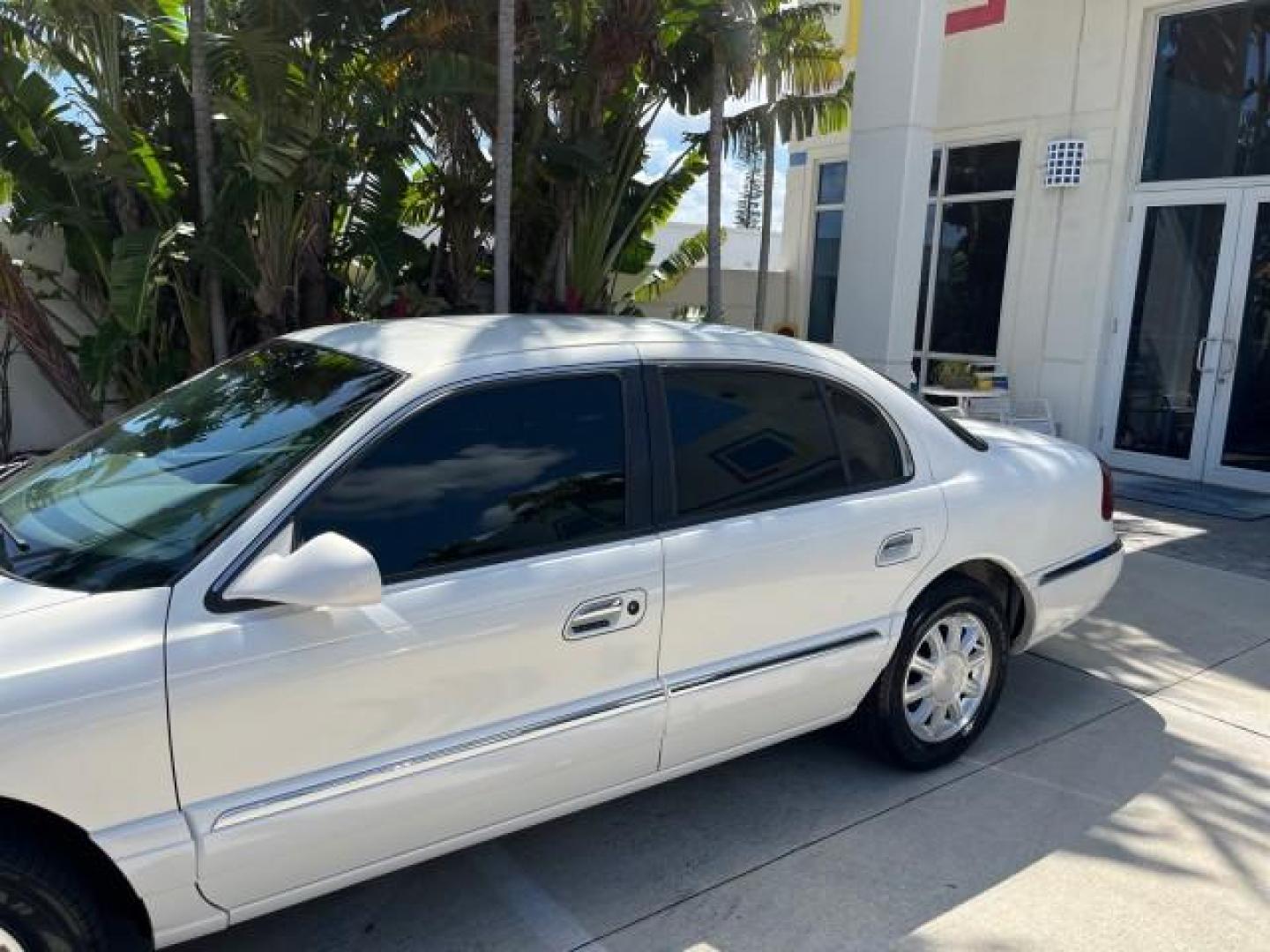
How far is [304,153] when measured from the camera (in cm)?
617

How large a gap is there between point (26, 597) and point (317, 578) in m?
0.65

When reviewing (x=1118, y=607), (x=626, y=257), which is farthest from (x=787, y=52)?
(x=1118, y=607)

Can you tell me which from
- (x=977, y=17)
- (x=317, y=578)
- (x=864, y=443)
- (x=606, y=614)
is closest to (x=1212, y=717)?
(x=864, y=443)

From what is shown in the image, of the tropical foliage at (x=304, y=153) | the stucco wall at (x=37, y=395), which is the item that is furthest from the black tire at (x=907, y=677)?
the stucco wall at (x=37, y=395)

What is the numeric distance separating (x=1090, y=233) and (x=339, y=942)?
944 cm

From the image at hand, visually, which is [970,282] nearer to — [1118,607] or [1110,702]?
[1118,607]

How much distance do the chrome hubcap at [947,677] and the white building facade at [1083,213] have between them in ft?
16.0

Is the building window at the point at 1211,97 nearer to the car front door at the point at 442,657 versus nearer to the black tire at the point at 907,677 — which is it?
the black tire at the point at 907,677

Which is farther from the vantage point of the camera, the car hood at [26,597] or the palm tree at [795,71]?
the palm tree at [795,71]

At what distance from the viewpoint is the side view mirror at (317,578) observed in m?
2.26

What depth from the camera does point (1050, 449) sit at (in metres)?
4.29

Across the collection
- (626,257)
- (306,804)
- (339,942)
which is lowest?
(339,942)

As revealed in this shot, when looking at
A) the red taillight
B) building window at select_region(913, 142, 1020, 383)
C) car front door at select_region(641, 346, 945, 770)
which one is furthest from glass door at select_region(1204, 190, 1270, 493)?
car front door at select_region(641, 346, 945, 770)

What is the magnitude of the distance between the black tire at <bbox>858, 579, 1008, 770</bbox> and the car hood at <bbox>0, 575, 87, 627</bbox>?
8.42ft
